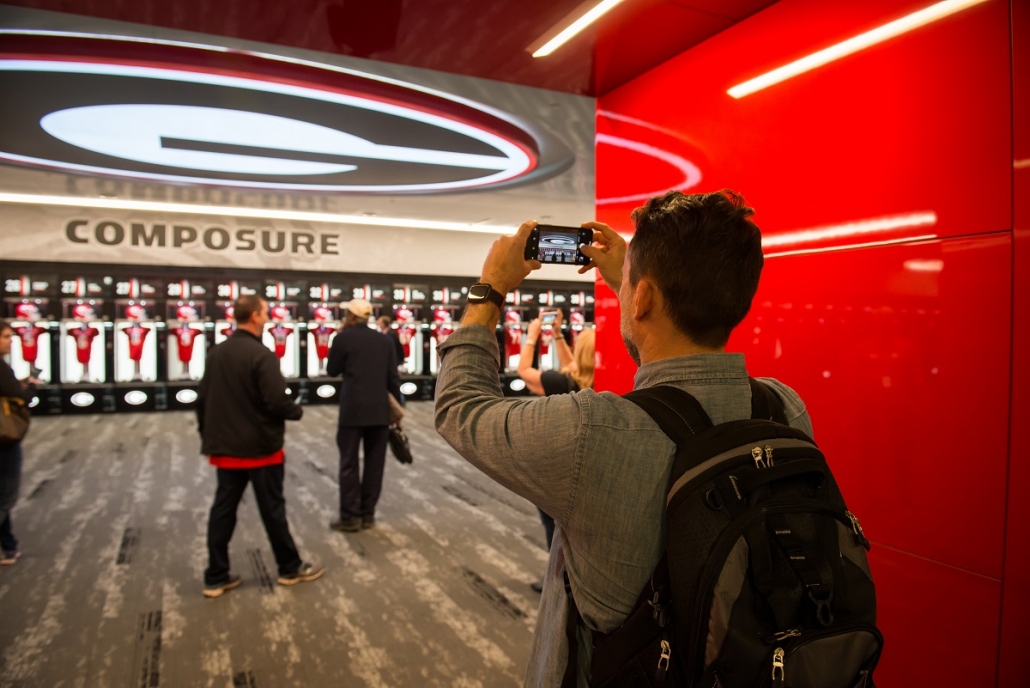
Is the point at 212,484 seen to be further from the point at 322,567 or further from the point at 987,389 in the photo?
the point at 987,389

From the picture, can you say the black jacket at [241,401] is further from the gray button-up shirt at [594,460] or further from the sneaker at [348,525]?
the gray button-up shirt at [594,460]

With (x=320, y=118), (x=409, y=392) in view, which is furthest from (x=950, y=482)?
(x=409, y=392)

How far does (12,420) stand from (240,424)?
4.63ft

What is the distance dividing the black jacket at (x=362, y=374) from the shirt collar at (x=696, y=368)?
3885mm

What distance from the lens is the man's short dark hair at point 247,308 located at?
3.58 metres

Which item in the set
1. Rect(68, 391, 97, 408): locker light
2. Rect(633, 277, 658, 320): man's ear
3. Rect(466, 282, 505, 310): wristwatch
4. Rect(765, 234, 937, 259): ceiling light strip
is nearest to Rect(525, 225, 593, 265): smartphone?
Rect(466, 282, 505, 310): wristwatch

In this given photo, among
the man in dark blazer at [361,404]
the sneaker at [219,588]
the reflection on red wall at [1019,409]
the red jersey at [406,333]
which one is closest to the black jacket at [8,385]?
the sneaker at [219,588]

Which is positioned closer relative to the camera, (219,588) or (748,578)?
(748,578)

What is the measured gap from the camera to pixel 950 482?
1.87 meters

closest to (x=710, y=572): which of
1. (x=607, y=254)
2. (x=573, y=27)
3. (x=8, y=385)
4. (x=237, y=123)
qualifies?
(x=607, y=254)

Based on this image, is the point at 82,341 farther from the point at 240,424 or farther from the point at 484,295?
the point at 484,295

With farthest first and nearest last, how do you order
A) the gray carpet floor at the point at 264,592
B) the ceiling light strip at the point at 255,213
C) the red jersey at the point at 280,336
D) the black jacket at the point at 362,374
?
the red jersey at the point at 280,336
the ceiling light strip at the point at 255,213
the black jacket at the point at 362,374
the gray carpet floor at the point at 264,592

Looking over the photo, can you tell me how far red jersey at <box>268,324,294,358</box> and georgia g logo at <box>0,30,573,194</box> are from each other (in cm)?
401

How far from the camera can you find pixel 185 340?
445 inches
